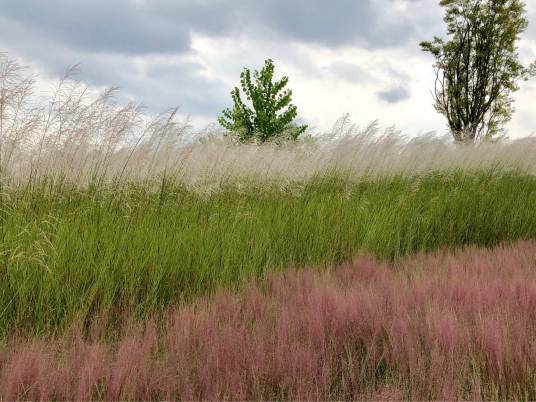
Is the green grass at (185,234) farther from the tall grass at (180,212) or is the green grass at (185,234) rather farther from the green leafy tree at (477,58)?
the green leafy tree at (477,58)

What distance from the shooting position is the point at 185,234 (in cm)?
351

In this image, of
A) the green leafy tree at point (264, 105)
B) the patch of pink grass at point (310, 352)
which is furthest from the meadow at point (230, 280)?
the green leafy tree at point (264, 105)

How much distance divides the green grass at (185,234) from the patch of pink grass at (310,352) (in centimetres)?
38

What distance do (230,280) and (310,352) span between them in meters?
1.44

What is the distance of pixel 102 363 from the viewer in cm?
193

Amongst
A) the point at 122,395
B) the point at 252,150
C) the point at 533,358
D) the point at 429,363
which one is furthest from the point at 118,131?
the point at 533,358

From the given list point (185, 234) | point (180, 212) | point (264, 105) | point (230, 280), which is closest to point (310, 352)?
point (230, 280)

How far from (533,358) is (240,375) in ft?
4.18

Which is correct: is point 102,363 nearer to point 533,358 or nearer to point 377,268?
point 533,358

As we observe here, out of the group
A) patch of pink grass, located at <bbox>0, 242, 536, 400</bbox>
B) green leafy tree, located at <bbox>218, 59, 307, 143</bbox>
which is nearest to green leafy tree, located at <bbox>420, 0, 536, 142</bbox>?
green leafy tree, located at <bbox>218, 59, 307, 143</bbox>

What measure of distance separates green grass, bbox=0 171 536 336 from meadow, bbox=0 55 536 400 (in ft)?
0.07

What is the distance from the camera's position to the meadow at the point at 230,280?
6.28ft

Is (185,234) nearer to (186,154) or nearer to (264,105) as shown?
(186,154)

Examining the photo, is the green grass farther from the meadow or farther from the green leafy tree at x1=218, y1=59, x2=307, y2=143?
the green leafy tree at x1=218, y1=59, x2=307, y2=143
